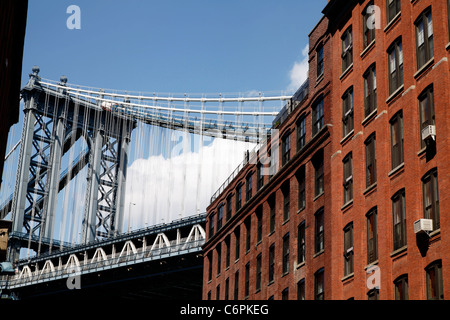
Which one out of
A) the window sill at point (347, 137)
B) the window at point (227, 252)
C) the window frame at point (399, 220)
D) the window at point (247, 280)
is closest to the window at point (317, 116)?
the window sill at point (347, 137)

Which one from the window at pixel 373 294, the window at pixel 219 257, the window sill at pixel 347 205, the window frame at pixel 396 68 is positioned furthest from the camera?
the window at pixel 219 257

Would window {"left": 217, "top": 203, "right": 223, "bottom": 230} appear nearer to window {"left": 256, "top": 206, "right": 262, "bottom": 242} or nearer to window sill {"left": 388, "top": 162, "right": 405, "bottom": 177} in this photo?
window {"left": 256, "top": 206, "right": 262, "bottom": 242}

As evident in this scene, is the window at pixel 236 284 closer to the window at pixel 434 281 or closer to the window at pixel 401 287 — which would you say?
the window at pixel 401 287

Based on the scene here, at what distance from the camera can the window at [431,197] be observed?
119 ft

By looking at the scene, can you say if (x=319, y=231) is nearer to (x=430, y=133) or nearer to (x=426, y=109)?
(x=426, y=109)

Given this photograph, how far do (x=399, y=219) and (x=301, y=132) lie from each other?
18109 mm

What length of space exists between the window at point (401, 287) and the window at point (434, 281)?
202cm

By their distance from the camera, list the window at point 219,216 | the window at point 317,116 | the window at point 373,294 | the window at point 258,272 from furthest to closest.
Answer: the window at point 219,216, the window at point 258,272, the window at point 317,116, the window at point 373,294

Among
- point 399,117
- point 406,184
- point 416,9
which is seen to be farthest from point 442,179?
point 416,9

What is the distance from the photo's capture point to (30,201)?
142m

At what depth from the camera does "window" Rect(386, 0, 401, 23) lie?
43594mm

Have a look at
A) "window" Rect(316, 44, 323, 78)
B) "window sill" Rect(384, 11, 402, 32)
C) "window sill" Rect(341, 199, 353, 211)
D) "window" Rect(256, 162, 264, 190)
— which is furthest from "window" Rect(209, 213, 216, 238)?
"window sill" Rect(384, 11, 402, 32)
